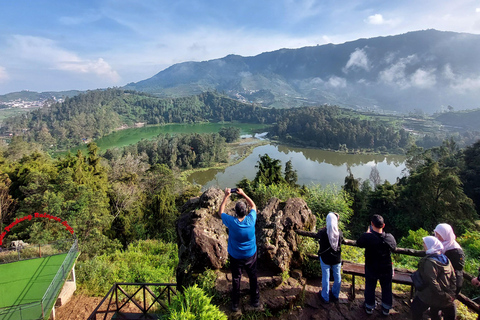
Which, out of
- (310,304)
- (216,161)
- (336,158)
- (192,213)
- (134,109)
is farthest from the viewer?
(134,109)

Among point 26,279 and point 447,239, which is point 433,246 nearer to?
point 447,239

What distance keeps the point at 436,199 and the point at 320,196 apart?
737 inches

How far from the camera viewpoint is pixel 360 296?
374 cm

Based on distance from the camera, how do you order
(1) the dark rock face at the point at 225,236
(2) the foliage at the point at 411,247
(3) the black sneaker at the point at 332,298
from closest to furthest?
(3) the black sneaker at the point at 332,298, (1) the dark rock face at the point at 225,236, (2) the foliage at the point at 411,247

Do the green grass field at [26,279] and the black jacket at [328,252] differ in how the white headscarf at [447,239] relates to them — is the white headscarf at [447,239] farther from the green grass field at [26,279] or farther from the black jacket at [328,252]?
the green grass field at [26,279]

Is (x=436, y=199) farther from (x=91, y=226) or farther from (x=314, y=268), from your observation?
(x=91, y=226)

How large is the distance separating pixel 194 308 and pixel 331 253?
1975 mm

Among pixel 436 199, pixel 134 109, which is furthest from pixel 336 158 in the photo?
pixel 134 109

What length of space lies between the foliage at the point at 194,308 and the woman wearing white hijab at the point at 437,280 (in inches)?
92.3

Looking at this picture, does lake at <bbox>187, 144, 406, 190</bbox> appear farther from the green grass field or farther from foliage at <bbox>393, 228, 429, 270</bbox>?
the green grass field

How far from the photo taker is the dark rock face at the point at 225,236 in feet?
13.1

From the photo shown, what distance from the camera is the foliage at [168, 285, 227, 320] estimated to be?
9.25 feet

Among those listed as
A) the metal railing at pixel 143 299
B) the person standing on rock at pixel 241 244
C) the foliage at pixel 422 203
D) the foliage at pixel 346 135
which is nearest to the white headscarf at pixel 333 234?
the person standing on rock at pixel 241 244

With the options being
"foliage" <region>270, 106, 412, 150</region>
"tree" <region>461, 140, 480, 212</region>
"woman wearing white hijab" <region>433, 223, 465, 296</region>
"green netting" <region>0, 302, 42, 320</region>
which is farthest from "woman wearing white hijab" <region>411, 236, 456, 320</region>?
"foliage" <region>270, 106, 412, 150</region>
